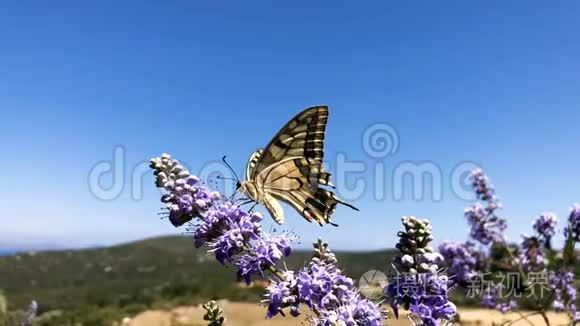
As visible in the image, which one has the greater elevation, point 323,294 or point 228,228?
point 228,228

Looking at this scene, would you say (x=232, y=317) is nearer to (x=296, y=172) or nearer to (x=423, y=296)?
(x=296, y=172)

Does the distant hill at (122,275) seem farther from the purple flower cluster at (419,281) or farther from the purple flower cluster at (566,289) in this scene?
the purple flower cluster at (419,281)

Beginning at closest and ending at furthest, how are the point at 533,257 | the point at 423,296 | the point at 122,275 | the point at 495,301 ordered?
1. the point at 423,296
2. the point at 533,257
3. the point at 495,301
4. the point at 122,275

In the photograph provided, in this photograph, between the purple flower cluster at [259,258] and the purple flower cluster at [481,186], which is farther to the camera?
the purple flower cluster at [481,186]

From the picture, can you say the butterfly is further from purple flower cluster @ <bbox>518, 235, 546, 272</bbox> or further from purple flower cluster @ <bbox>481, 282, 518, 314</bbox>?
purple flower cluster @ <bbox>481, 282, 518, 314</bbox>

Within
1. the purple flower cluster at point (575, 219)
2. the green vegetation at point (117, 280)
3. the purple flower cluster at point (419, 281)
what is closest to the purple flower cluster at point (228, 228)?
the purple flower cluster at point (419, 281)

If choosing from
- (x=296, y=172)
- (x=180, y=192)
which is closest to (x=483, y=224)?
(x=296, y=172)
